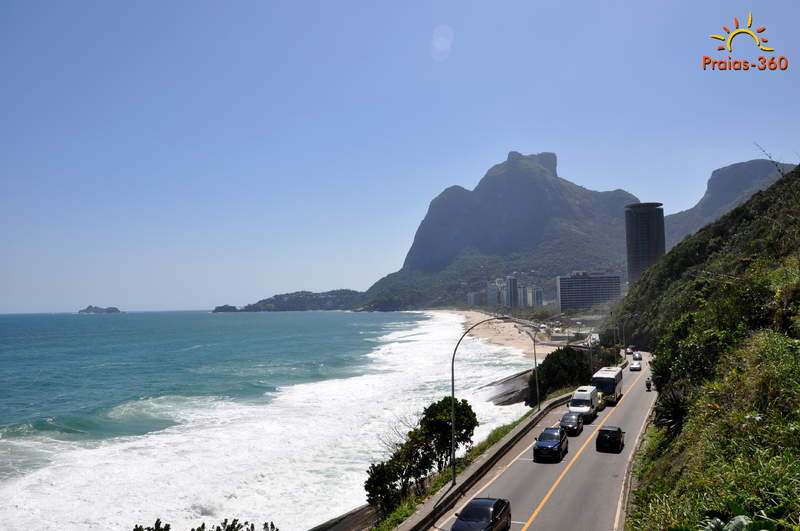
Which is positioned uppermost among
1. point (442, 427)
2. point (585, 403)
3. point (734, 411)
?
point (734, 411)

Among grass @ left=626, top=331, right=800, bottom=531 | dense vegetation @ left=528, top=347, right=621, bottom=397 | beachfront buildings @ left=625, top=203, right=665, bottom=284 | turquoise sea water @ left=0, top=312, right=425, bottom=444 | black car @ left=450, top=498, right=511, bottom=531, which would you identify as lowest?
turquoise sea water @ left=0, top=312, right=425, bottom=444

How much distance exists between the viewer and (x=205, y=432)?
39.3 metres

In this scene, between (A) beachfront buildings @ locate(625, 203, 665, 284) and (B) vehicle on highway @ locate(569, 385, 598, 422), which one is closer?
(B) vehicle on highway @ locate(569, 385, 598, 422)

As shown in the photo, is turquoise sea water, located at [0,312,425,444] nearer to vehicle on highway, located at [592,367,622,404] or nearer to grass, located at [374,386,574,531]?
grass, located at [374,386,574,531]

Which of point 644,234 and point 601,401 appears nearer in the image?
point 601,401

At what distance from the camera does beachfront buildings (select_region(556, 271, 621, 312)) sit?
19393cm

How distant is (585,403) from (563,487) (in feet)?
46.8

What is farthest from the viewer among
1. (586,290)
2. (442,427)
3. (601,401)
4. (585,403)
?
(586,290)

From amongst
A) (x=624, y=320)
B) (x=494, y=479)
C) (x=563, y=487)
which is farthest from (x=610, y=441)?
(x=624, y=320)

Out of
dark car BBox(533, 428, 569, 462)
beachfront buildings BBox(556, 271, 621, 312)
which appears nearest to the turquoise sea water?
dark car BBox(533, 428, 569, 462)

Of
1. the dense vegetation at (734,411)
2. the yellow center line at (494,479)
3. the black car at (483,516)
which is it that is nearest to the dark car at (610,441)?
the dense vegetation at (734,411)

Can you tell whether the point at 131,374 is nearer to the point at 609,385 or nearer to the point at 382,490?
the point at 382,490

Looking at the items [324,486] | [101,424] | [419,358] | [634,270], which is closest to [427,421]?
[324,486]

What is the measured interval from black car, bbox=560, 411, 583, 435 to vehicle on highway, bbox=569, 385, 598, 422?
2137 mm
